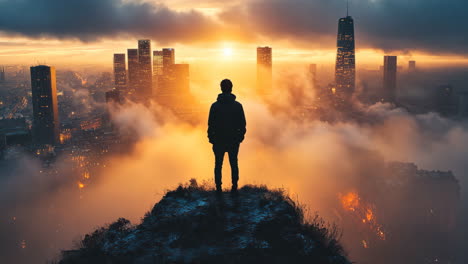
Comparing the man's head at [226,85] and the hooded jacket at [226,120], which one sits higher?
the man's head at [226,85]

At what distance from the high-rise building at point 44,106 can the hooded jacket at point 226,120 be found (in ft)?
486

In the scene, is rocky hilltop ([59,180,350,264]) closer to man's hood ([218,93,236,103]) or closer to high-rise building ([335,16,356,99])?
man's hood ([218,93,236,103])

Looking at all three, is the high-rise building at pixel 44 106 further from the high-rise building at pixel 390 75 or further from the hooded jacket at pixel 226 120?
the high-rise building at pixel 390 75

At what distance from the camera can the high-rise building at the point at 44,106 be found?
140625 mm

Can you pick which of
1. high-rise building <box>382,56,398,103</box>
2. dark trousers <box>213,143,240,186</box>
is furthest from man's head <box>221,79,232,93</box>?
high-rise building <box>382,56,398,103</box>

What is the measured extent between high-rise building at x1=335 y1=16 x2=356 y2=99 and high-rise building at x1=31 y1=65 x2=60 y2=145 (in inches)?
5778

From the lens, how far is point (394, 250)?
64562mm

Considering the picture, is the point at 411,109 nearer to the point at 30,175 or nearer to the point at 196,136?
the point at 196,136

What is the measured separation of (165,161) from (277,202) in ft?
365

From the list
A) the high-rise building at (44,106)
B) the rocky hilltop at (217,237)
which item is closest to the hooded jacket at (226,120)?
the rocky hilltop at (217,237)

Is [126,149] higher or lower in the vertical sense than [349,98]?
lower

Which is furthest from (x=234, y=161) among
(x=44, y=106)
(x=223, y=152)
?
(x=44, y=106)

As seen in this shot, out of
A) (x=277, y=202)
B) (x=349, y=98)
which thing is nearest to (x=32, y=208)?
(x=277, y=202)

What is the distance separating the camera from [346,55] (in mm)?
194500
